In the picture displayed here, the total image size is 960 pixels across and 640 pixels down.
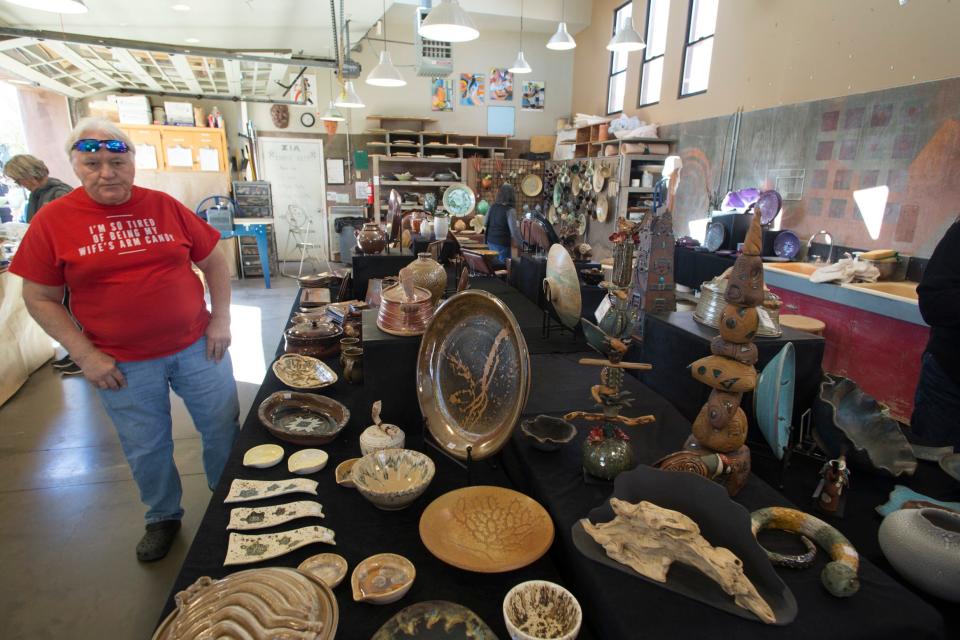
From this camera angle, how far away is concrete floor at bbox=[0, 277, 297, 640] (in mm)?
1910

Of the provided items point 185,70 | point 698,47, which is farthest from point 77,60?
point 698,47

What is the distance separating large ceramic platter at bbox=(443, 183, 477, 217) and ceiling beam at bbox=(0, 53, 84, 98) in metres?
4.75

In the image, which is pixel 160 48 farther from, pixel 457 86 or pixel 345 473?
pixel 345 473

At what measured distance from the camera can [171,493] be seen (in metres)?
2.12

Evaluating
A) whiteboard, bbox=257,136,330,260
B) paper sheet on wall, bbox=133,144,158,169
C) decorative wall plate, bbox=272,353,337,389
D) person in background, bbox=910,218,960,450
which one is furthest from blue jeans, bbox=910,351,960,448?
paper sheet on wall, bbox=133,144,158,169

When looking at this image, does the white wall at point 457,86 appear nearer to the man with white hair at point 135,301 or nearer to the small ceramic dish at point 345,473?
the man with white hair at point 135,301

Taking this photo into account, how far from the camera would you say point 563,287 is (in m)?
2.41

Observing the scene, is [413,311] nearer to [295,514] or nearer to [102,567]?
[295,514]

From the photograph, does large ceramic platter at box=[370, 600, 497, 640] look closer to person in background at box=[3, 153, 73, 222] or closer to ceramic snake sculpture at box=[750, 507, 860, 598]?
ceramic snake sculpture at box=[750, 507, 860, 598]

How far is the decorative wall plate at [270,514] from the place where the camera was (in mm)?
1354

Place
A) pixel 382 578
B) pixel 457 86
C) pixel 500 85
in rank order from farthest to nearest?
1. pixel 500 85
2. pixel 457 86
3. pixel 382 578

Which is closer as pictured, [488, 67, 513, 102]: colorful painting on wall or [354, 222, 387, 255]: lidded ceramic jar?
[354, 222, 387, 255]: lidded ceramic jar

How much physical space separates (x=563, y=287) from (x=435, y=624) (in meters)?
1.66

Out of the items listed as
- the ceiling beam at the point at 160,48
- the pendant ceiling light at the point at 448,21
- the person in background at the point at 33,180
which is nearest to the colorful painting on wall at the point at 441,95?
the ceiling beam at the point at 160,48
